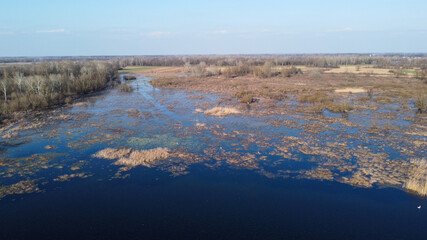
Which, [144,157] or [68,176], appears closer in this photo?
[68,176]

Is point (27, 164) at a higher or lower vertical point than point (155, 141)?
lower

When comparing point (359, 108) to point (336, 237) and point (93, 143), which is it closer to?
point (336, 237)

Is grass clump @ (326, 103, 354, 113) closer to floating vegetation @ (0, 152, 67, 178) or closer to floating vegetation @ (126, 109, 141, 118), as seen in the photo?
floating vegetation @ (126, 109, 141, 118)

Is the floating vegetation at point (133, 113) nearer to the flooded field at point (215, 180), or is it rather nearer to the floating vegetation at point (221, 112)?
the flooded field at point (215, 180)

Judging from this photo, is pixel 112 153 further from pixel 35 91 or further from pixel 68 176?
pixel 35 91

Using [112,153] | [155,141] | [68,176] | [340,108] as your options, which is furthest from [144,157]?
[340,108]

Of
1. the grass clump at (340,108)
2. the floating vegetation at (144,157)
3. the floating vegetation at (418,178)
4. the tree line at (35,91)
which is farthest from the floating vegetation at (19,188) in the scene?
the grass clump at (340,108)

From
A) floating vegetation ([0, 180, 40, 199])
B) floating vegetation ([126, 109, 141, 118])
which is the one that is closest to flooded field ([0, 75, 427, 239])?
floating vegetation ([0, 180, 40, 199])
